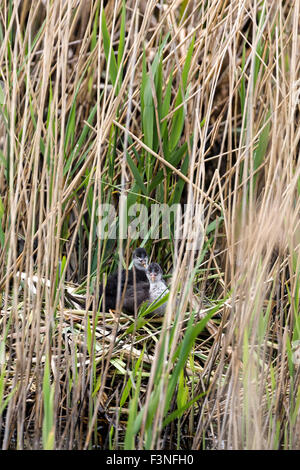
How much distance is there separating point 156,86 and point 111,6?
514mm

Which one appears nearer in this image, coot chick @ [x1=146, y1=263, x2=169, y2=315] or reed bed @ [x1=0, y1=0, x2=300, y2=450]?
reed bed @ [x1=0, y1=0, x2=300, y2=450]

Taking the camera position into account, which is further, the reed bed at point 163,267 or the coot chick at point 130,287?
the coot chick at point 130,287

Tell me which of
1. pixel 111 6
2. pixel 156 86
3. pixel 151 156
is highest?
pixel 111 6

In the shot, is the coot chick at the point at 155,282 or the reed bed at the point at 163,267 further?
the coot chick at the point at 155,282

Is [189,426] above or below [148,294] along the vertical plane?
below

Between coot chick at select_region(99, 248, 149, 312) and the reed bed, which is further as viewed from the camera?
coot chick at select_region(99, 248, 149, 312)

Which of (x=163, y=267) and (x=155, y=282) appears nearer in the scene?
(x=155, y=282)
